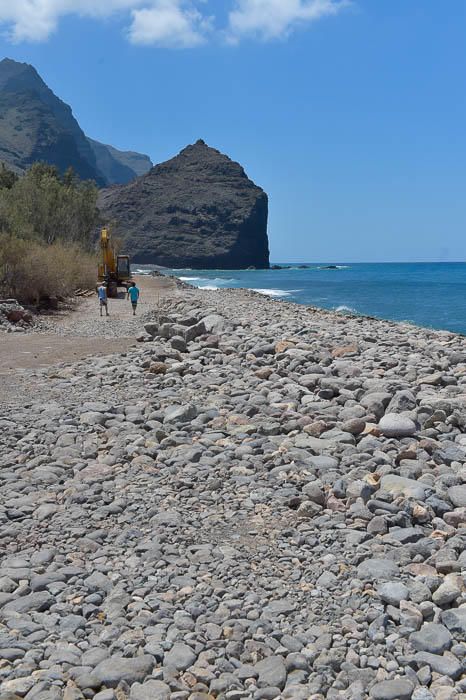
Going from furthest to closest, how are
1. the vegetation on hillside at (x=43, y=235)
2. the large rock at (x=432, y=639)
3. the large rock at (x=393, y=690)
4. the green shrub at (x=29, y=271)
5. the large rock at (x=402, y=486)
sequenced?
the vegetation on hillside at (x=43, y=235) → the green shrub at (x=29, y=271) → the large rock at (x=402, y=486) → the large rock at (x=432, y=639) → the large rock at (x=393, y=690)

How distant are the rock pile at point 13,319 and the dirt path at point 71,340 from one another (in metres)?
0.69

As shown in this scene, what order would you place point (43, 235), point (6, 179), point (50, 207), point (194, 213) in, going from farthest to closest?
point (194, 213)
point (6, 179)
point (50, 207)
point (43, 235)

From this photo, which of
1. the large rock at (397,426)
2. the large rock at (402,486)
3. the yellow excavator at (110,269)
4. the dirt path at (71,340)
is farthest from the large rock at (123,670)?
the yellow excavator at (110,269)

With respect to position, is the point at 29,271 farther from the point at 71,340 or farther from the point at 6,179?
the point at 6,179

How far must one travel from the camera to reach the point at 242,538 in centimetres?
471

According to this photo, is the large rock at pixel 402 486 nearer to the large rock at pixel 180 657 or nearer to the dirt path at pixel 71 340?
the large rock at pixel 180 657

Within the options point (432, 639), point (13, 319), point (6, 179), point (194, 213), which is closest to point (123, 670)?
point (432, 639)

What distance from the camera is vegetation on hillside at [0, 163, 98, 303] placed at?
24.0 metres

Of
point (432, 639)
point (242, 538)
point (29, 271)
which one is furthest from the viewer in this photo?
A: point (29, 271)

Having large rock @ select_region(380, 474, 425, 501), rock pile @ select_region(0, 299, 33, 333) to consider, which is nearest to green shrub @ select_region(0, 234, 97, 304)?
rock pile @ select_region(0, 299, 33, 333)

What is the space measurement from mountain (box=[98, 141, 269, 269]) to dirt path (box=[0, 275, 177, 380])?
11744 cm

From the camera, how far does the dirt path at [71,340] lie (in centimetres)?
1318

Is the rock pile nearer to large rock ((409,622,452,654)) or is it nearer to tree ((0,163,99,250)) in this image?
tree ((0,163,99,250))

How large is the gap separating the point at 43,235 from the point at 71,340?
2477cm
